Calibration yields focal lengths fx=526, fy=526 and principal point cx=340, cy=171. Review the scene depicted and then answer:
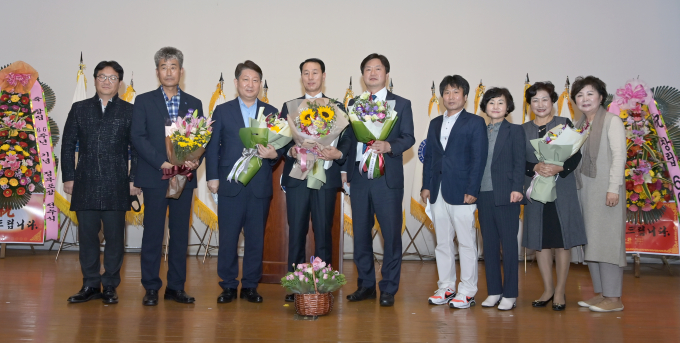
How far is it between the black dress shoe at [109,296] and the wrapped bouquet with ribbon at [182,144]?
701 millimetres

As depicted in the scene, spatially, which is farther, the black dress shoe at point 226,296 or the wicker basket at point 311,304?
the black dress shoe at point 226,296

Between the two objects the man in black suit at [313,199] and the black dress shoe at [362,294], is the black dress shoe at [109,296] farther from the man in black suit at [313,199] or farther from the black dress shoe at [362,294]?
the black dress shoe at [362,294]

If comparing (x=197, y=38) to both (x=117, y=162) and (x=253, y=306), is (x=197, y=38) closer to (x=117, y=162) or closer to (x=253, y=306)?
(x=117, y=162)

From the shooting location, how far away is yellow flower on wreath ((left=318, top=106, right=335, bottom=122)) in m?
3.14

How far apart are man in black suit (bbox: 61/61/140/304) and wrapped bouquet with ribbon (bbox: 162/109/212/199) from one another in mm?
353

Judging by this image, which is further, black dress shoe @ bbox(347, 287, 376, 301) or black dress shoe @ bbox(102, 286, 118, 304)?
black dress shoe @ bbox(347, 287, 376, 301)

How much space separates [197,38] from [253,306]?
4.04m

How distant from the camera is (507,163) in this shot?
10.9ft

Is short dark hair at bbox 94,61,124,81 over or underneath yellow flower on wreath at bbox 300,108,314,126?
over

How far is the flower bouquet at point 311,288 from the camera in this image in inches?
116

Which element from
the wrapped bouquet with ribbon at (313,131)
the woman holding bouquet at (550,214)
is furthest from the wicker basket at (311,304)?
the woman holding bouquet at (550,214)

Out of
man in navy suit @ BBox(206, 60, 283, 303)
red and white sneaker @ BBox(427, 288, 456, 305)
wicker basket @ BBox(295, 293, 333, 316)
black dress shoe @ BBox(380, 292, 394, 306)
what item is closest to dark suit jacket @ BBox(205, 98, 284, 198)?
man in navy suit @ BBox(206, 60, 283, 303)

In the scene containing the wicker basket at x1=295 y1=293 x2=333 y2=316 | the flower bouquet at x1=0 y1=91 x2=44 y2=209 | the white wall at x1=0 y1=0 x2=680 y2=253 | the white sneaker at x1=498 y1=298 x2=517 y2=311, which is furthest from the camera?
the white wall at x1=0 y1=0 x2=680 y2=253

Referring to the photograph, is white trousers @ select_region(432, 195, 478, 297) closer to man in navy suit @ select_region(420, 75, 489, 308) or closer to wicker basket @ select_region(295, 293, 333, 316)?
man in navy suit @ select_region(420, 75, 489, 308)
